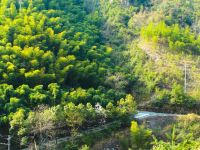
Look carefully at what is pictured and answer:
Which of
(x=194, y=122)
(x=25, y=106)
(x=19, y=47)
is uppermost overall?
(x=19, y=47)

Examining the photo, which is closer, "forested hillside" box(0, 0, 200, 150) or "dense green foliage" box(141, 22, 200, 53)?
"forested hillside" box(0, 0, 200, 150)

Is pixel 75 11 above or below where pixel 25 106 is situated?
above

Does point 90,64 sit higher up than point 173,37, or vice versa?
point 173,37

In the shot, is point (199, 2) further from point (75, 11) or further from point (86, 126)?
point (86, 126)

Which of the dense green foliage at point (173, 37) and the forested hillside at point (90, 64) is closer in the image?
the forested hillside at point (90, 64)

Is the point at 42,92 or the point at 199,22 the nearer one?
the point at 42,92

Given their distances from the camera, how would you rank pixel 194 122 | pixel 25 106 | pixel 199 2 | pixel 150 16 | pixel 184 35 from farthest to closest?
pixel 199 2, pixel 150 16, pixel 184 35, pixel 194 122, pixel 25 106

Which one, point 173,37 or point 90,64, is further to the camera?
point 173,37

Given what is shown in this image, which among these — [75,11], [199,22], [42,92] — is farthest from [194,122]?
[75,11]
